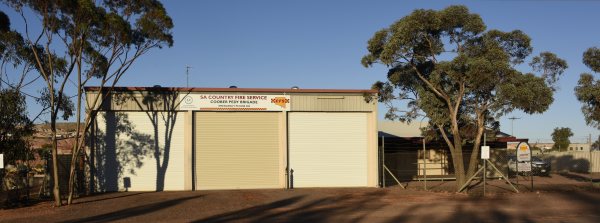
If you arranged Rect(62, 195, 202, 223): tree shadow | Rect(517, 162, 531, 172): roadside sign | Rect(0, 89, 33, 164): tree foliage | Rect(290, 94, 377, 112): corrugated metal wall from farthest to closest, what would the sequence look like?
Rect(290, 94, 377, 112): corrugated metal wall → Rect(517, 162, 531, 172): roadside sign → Rect(0, 89, 33, 164): tree foliage → Rect(62, 195, 202, 223): tree shadow

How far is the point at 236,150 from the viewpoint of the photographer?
2870cm

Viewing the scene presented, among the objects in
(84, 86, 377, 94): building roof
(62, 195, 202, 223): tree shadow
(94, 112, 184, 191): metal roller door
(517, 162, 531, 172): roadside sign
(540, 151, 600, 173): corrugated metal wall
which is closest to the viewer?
(62, 195, 202, 223): tree shadow

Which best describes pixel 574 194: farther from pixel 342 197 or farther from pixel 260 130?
pixel 260 130

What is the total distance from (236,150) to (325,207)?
30.1 feet

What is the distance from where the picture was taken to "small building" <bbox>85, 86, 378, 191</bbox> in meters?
28.0

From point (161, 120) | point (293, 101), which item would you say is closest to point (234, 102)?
point (293, 101)

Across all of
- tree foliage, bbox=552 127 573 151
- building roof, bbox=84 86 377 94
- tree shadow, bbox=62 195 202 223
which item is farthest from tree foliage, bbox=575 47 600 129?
tree foliage, bbox=552 127 573 151

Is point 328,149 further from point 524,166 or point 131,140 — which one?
point 131,140

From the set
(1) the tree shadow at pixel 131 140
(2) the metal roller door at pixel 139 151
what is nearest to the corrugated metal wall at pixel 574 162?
(2) the metal roller door at pixel 139 151

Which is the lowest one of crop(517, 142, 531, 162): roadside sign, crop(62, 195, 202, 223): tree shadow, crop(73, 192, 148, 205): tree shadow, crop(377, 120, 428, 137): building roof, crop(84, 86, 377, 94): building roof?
crop(73, 192, 148, 205): tree shadow

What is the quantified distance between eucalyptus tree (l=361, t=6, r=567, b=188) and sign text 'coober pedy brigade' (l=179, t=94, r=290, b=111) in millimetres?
4505

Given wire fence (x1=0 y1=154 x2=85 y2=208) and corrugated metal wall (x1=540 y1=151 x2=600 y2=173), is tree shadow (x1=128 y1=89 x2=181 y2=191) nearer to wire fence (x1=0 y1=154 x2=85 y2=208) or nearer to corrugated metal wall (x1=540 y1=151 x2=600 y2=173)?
wire fence (x1=0 y1=154 x2=85 y2=208)

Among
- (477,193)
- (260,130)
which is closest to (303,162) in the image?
(260,130)

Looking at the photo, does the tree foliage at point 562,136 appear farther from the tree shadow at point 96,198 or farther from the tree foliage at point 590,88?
the tree shadow at point 96,198
